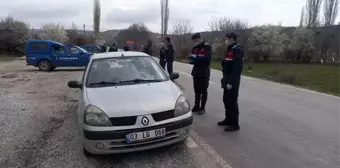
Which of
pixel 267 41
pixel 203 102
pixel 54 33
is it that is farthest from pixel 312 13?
pixel 203 102

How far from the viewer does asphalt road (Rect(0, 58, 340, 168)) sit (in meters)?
3.93

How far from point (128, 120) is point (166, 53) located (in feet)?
28.7

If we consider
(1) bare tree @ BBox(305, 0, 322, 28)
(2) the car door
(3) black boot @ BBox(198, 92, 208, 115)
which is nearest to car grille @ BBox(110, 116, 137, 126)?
(3) black boot @ BBox(198, 92, 208, 115)

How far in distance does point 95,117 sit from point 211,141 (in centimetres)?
197

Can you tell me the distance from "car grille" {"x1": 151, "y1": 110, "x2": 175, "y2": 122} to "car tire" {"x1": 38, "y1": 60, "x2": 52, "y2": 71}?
690 inches

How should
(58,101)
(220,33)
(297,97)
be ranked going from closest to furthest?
(58,101)
(297,97)
(220,33)

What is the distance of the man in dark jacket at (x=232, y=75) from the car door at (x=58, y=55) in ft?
53.7

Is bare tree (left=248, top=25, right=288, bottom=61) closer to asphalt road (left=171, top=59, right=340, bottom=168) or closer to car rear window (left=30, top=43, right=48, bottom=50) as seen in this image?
car rear window (left=30, top=43, right=48, bottom=50)

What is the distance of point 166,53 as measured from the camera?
40.4 ft

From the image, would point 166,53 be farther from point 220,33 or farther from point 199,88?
point 220,33

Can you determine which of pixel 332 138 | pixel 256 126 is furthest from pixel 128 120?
pixel 332 138

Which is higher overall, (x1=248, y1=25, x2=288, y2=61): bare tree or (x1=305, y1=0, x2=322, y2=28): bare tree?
(x1=305, y1=0, x2=322, y2=28): bare tree

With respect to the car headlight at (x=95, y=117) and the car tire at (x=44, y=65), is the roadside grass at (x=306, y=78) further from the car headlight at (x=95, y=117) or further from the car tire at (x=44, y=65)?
the car tire at (x=44, y=65)

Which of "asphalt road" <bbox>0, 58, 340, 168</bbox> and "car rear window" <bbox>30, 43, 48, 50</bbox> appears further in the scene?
"car rear window" <bbox>30, 43, 48, 50</bbox>
